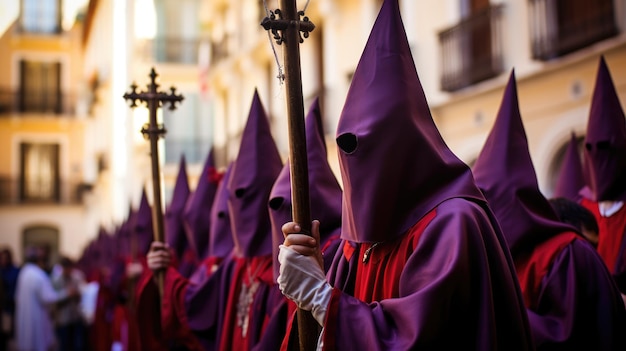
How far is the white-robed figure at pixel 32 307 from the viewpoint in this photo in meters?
13.0

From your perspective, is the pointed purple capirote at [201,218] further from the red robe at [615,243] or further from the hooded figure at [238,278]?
the red robe at [615,243]

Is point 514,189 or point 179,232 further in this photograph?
point 179,232

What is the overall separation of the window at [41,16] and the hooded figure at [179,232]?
34.7m

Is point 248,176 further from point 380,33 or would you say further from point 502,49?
point 502,49

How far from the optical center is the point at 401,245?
10.6ft

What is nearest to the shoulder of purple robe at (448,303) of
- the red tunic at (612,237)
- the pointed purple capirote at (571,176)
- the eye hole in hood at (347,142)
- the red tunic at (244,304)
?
the eye hole in hood at (347,142)

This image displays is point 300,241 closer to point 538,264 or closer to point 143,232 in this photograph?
point 538,264

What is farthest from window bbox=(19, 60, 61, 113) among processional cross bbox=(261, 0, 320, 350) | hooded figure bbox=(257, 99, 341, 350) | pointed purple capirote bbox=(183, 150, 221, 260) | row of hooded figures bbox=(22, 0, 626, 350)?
processional cross bbox=(261, 0, 320, 350)

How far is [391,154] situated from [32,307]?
1109cm

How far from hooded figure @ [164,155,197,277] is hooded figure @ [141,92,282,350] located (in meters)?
1.91

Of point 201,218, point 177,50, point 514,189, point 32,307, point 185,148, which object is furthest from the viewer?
point 177,50

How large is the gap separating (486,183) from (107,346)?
9260 mm

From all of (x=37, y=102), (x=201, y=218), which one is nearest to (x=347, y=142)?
(x=201, y=218)

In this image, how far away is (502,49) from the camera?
37.7 ft
